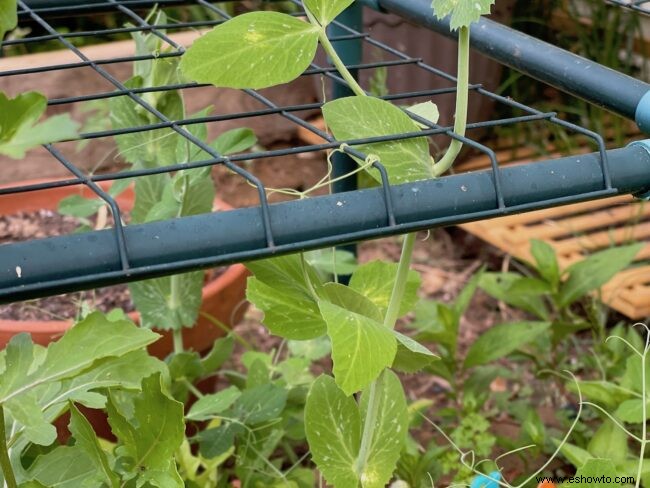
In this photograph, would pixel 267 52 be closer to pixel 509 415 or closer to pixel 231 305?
pixel 231 305

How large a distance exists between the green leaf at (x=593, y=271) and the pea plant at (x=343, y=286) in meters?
0.67

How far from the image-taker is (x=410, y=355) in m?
0.68

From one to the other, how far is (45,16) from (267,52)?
1.88ft

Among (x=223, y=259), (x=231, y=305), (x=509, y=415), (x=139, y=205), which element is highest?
(x=223, y=259)

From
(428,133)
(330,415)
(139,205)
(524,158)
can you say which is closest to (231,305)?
(139,205)

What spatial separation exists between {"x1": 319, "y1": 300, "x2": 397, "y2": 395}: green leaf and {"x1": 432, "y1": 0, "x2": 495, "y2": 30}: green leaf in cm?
18

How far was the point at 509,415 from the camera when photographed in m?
1.43

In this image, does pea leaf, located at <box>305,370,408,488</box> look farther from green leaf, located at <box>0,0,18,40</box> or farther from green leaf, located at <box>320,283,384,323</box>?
green leaf, located at <box>0,0,18,40</box>

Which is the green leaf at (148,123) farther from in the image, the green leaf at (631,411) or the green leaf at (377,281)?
the green leaf at (631,411)

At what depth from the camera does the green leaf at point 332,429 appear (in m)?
0.71

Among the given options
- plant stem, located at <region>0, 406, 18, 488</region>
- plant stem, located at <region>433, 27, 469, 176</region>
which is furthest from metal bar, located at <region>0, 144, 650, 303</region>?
plant stem, located at <region>0, 406, 18, 488</region>

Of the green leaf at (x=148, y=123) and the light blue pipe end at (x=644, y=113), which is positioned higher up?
the light blue pipe end at (x=644, y=113)

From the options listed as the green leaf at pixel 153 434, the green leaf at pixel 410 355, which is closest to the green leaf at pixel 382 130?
the green leaf at pixel 410 355

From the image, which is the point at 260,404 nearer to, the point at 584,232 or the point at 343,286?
the point at 343,286
